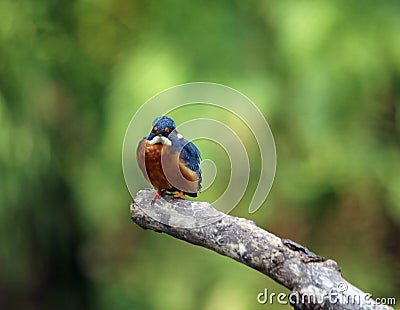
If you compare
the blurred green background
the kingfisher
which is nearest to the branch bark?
the kingfisher

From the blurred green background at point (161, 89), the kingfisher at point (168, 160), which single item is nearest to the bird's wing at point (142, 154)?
the kingfisher at point (168, 160)

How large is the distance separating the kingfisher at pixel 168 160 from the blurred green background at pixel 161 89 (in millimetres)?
753

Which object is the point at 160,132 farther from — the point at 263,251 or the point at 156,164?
the point at 263,251

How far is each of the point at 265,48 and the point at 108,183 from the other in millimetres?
461

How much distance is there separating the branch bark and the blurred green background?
0.78 m

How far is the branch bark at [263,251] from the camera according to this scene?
1.97 ft

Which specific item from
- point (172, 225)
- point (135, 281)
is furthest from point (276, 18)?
point (172, 225)

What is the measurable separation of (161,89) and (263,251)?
2.76 feet

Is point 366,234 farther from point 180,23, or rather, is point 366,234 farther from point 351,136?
Answer: point 180,23

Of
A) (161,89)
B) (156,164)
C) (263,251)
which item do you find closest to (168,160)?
(156,164)

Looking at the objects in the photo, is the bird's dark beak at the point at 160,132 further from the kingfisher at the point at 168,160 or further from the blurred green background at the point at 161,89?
the blurred green background at the point at 161,89

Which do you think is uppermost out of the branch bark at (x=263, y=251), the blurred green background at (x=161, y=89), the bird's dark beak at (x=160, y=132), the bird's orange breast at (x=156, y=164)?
the blurred green background at (x=161, y=89)

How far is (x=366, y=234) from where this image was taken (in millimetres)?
1604

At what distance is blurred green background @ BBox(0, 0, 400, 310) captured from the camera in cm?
149
